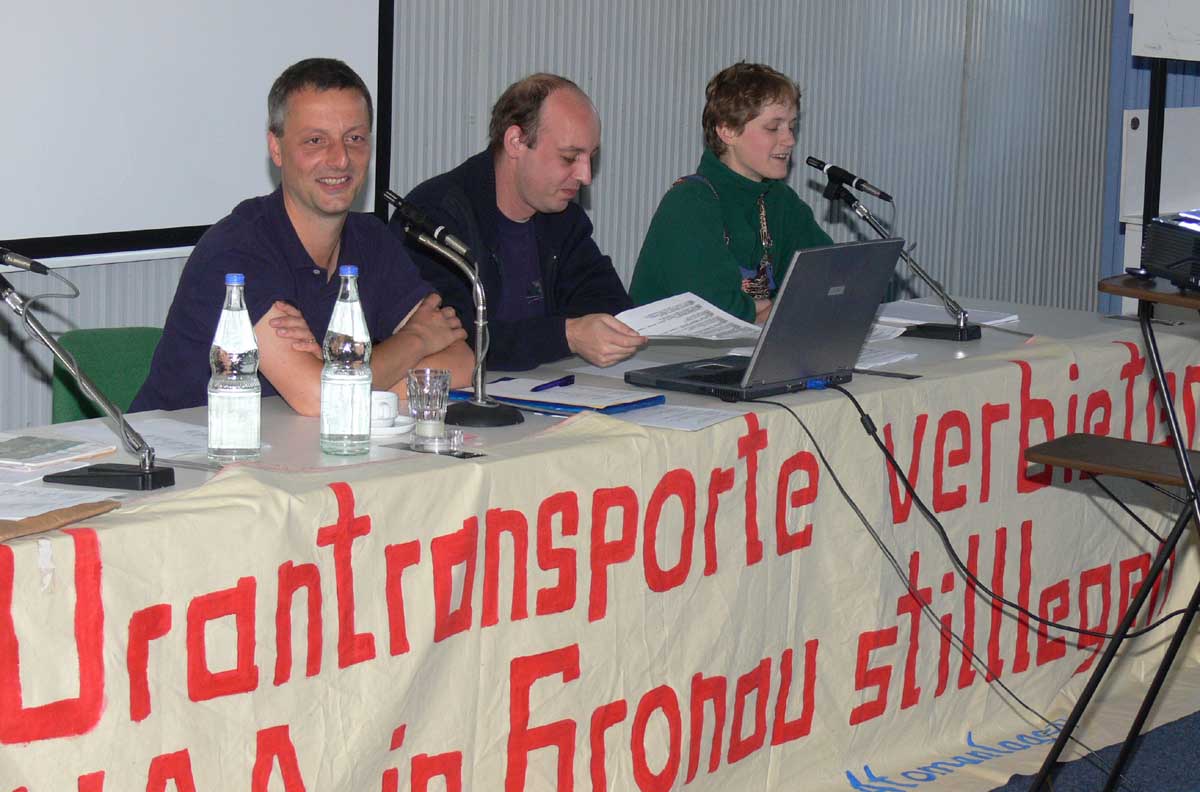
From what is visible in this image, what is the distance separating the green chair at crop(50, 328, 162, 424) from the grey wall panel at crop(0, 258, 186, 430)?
380 mm

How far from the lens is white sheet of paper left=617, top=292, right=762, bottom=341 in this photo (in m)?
2.64

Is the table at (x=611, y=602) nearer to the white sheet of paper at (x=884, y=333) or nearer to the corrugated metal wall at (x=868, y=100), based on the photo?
the white sheet of paper at (x=884, y=333)

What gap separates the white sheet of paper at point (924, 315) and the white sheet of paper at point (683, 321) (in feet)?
2.33

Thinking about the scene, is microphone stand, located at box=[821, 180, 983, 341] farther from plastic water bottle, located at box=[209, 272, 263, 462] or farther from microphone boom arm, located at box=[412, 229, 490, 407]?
plastic water bottle, located at box=[209, 272, 263, 462]

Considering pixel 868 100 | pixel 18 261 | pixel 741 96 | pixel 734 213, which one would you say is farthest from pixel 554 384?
pixel 868 100

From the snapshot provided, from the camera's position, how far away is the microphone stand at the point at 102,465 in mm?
1776

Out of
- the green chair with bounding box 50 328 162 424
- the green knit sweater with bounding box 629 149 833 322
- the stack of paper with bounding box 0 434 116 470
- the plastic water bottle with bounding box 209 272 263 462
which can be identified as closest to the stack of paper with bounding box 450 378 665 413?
the plastic water bottle with bounding box 209 272 263 462

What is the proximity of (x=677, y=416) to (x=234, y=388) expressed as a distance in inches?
27.3

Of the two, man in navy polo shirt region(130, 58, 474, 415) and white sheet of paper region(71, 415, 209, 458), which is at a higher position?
man in navy polo shirt region(130, 58, 474, 415)

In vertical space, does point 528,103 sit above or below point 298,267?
above

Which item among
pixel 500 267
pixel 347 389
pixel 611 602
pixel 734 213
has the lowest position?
pixel 611 602

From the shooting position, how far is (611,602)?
213 centimetres

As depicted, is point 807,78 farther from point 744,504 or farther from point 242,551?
point 242,551

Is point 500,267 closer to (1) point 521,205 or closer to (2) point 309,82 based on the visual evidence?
(1) point 521,205
